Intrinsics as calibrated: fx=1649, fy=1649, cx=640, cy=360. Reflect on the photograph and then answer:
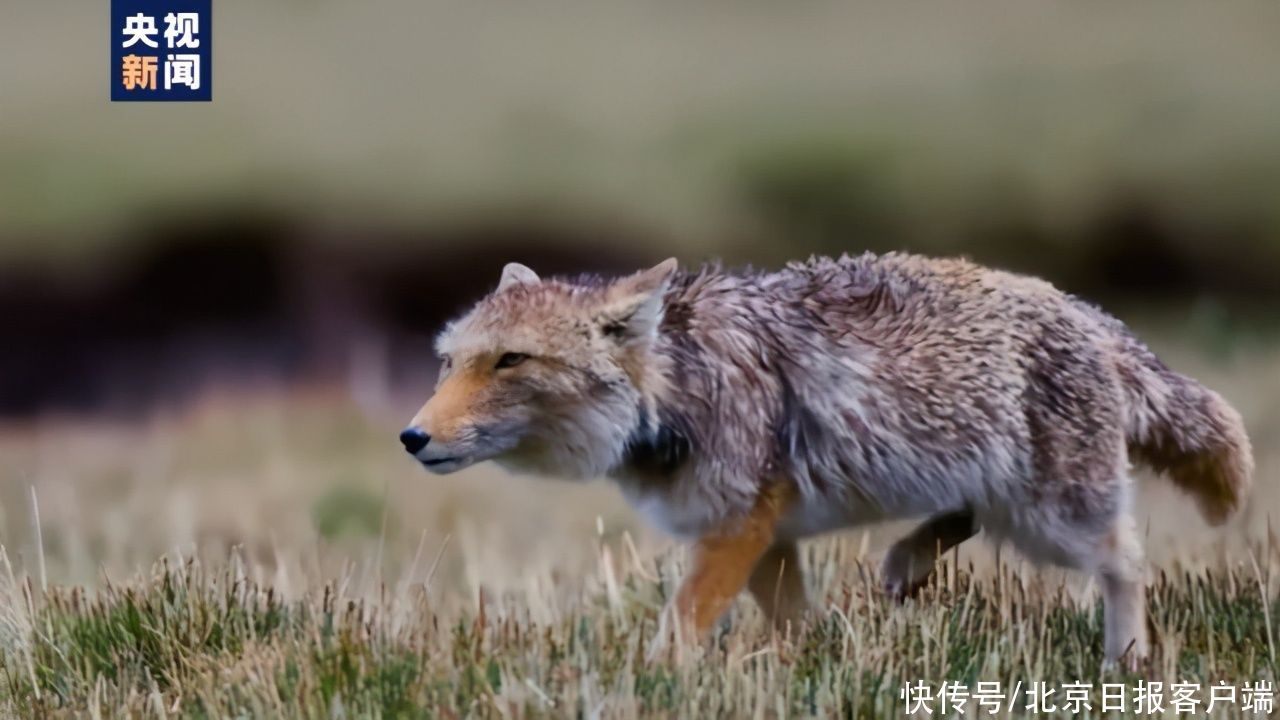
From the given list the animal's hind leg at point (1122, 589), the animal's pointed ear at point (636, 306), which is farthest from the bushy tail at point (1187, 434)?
the animal's pointed ear at point (636, 306)

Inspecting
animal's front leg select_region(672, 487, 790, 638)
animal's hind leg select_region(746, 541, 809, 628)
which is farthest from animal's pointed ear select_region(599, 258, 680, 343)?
animal's hind leg select_region(746, 541, 809, 628)

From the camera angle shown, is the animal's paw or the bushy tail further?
the animal's paw

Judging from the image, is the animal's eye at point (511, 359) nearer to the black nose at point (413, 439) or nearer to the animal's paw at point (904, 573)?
the black nose at point (413, 439)

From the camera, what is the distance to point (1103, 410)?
514 centimetres

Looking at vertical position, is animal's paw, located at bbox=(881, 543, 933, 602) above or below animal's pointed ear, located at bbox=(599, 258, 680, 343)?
below

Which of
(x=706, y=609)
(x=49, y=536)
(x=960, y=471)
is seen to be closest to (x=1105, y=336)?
(x=960, y=471)

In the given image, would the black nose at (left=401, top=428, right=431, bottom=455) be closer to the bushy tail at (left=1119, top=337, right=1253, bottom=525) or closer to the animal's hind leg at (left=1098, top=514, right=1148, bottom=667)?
the animal's hind leg at (left=1098, top=514, right=1148, bottom=667)

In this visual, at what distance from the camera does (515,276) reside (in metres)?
5.00

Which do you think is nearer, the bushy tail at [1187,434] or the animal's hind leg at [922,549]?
the bushy tail at [1187,434]

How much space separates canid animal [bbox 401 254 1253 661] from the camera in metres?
4.68

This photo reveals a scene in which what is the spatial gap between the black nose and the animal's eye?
33 cm

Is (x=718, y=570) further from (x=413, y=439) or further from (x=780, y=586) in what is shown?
(x=413, y=439)
